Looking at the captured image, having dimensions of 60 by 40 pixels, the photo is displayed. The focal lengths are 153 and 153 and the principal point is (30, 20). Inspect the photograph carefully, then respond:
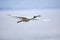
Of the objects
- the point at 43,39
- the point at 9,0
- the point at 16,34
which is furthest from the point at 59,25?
the point at 9,0

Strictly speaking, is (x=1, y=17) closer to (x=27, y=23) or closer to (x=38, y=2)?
(x=27, y=23)

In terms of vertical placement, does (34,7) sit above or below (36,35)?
above

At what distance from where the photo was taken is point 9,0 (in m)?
1.31

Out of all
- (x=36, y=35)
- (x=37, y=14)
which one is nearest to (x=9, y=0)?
(x=37, y=14)

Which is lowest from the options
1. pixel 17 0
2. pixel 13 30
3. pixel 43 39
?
pixel 43 39

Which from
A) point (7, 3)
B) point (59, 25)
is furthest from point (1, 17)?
point (59, 25)

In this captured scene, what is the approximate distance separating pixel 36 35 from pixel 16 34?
0.57ft

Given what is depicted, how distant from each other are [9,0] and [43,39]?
0.44m

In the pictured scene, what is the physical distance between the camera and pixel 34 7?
132cm

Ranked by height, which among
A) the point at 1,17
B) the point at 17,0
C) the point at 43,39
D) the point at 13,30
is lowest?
the point at 43,39

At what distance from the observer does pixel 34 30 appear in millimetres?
1308

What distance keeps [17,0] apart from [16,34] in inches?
11.6

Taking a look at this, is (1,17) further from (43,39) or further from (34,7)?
(43,39)

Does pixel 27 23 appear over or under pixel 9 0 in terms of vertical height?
under
